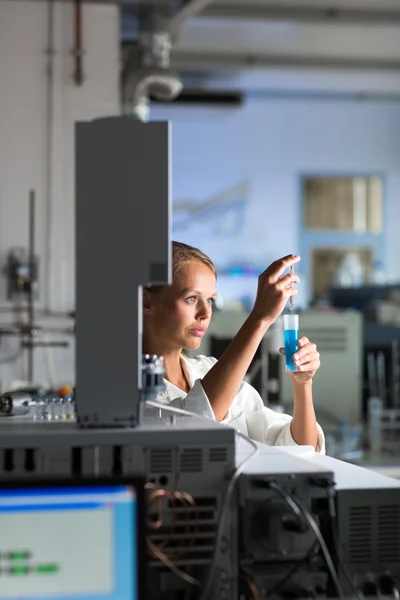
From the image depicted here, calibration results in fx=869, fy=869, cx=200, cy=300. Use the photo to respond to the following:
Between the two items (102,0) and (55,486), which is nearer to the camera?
(55,486)

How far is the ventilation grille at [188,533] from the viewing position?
1.00m

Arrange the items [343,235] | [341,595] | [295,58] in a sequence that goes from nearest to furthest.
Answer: [341,595], [295,58], [343,235]

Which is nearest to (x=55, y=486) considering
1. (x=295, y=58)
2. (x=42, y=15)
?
(x=42, y=15)

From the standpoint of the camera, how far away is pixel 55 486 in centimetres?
89

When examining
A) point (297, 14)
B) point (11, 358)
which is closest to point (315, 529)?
point (11, 358)

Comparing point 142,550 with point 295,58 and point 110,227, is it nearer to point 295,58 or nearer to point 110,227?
point 110,227

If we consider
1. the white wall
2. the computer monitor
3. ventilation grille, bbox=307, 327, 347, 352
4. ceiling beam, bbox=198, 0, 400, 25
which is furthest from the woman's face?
ceiling beam, bbox=198, 0, 400, 25

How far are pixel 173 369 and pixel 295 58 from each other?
505 cm

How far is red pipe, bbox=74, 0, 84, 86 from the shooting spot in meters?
4.52

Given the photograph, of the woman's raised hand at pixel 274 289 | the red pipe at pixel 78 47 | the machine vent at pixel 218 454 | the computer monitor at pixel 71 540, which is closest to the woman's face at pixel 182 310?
A: the woman's raised hand at pixel 274 289

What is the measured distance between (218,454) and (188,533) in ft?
0.32

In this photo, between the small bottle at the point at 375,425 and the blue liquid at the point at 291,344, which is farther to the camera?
the small bottle at the point at 375,425

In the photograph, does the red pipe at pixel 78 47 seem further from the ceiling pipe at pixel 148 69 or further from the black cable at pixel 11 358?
the black cable at pixel 11 358

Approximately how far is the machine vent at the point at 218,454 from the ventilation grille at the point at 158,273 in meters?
0.21
